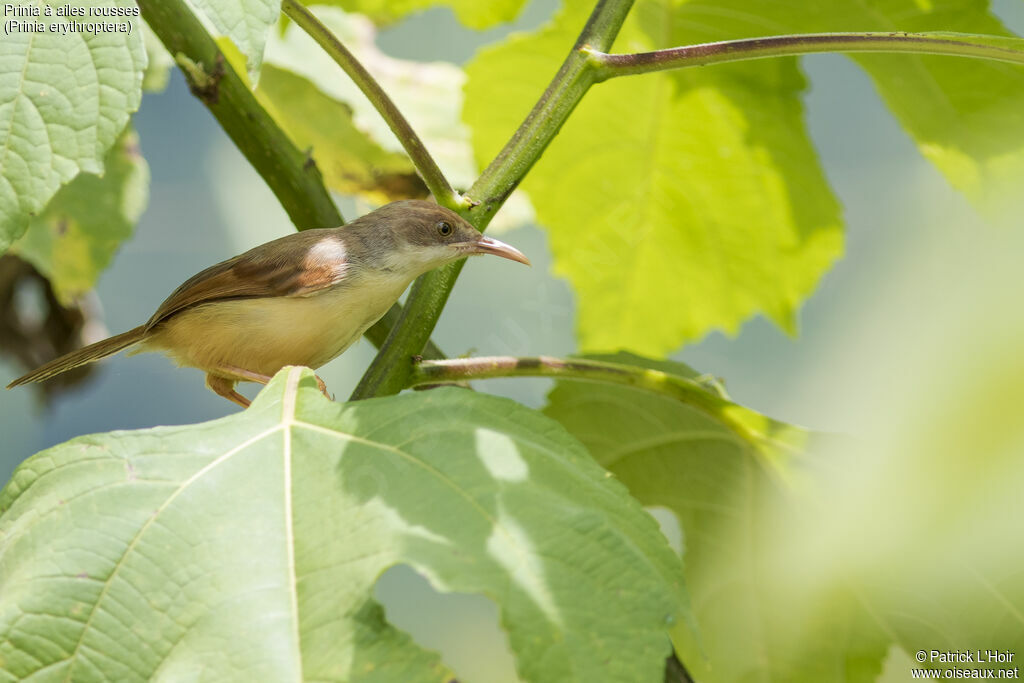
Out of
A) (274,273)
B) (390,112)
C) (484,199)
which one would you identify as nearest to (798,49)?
(484,199)

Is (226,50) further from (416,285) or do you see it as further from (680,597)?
(680,597)

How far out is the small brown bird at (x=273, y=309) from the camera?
7.91ft

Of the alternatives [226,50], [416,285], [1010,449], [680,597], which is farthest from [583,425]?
[1010,449]

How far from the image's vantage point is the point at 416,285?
5.93 feet

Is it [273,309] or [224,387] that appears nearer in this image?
[273,309]

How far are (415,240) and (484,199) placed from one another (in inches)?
40.0

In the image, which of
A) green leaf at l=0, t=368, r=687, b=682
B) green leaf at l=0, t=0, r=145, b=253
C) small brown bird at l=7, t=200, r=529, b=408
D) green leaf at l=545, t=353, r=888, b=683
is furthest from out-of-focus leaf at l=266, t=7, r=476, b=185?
green leaf at l=0, t=368, r=687, b=682

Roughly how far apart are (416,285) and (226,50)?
5.28 feet

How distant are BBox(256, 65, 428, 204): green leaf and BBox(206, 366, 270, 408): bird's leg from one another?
1064 millimetres

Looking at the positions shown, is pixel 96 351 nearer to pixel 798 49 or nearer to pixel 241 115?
pixel 241 115

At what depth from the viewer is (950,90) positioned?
8.10 ft

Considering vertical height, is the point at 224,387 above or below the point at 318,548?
above

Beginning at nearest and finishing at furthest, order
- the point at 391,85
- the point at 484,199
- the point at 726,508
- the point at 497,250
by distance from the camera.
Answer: the point at 484,199 → the point at 726,508 → the point at 497,250 → the point at 391,85

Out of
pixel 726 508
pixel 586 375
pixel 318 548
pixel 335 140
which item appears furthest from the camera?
pixel 335 140
